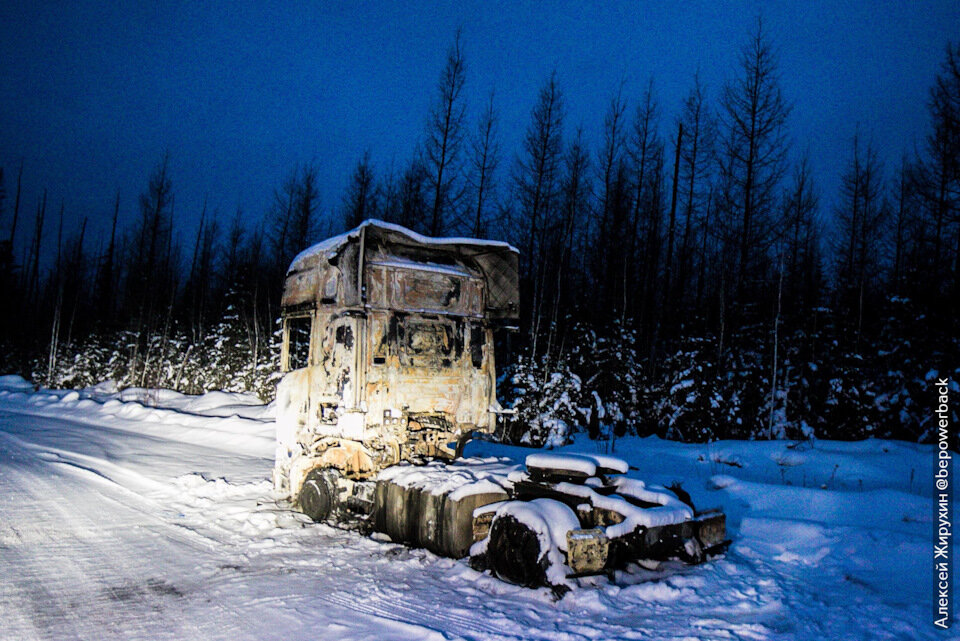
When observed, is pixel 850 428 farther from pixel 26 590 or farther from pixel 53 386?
pixel 53 386

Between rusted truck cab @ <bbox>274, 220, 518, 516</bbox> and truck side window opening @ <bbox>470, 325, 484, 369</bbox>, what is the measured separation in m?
0.02

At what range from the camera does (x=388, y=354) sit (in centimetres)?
786

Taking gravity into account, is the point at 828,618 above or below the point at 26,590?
above

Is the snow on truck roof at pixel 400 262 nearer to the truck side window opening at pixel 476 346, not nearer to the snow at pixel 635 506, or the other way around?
the truck side window opening at pixel 476 346

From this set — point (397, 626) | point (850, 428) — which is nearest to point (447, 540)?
point (397, 626)

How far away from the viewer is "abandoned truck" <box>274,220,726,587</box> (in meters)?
5.77

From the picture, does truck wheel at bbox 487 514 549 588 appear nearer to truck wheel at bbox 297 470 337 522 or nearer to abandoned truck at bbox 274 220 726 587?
abandoned truck at bbox 274 220 726 587

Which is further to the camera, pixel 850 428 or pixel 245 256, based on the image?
pixel 245 256

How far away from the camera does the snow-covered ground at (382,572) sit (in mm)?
4355

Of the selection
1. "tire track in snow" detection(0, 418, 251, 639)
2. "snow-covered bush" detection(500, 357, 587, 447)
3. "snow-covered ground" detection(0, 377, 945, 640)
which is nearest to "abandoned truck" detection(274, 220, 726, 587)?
"snow-covered ground" detection(0, 377, 945, 640)

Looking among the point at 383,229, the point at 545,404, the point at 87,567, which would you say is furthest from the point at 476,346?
the point at 545,404

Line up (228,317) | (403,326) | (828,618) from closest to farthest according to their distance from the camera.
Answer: (828,618) → (403,326) → (228,317)

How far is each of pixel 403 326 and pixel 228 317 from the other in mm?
20626

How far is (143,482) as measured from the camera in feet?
31.9
